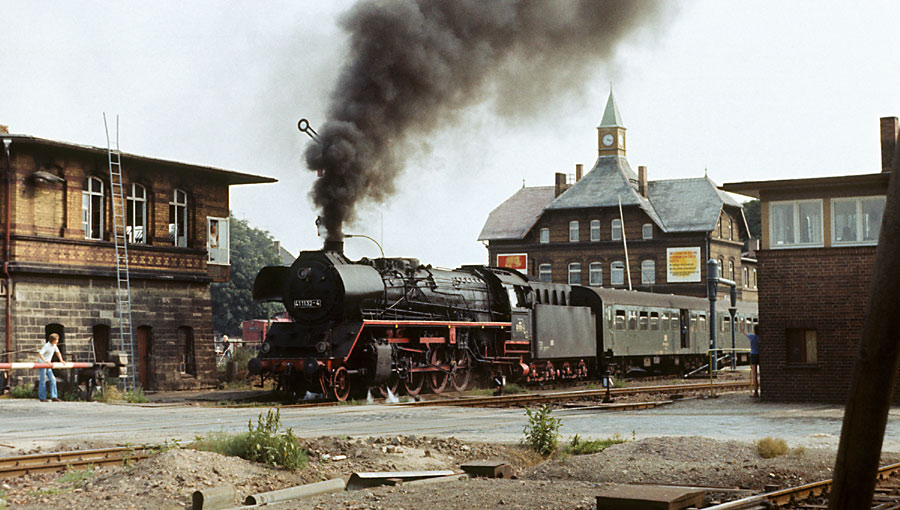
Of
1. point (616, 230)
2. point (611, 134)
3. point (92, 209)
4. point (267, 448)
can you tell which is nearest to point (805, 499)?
point (267, 448)

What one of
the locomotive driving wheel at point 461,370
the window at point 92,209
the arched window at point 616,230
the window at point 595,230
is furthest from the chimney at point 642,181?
the window at point 92,209

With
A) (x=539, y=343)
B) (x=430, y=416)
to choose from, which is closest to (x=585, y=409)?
(x=430, y=416)

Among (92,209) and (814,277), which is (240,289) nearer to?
(92,209)

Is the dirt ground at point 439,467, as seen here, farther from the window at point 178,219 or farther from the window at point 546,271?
the window at point 546,271

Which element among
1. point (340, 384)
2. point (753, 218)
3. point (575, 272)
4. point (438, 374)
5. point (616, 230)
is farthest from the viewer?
point (753, 218)

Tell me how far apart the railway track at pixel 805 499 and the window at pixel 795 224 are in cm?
1135

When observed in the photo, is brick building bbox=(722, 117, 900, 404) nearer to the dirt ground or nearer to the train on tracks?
the train on tracks

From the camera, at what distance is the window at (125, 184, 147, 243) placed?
2836cm

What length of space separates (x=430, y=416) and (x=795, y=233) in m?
8.22

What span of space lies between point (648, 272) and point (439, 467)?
58540 mm

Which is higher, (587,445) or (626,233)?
(626,233)

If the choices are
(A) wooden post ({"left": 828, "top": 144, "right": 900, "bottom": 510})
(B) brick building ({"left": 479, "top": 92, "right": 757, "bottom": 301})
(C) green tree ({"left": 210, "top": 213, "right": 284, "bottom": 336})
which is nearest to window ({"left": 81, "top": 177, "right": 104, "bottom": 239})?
(A) wooden post ({"left": 828, "top": 144, "right": 900, "bottom": 510})

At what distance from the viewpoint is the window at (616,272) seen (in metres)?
69.4

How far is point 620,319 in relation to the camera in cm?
3272
